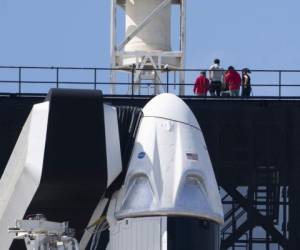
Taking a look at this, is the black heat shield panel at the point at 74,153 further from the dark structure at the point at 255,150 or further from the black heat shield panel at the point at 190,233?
the dark structure at the point at 255,150

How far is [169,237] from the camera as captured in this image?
55.0 metres

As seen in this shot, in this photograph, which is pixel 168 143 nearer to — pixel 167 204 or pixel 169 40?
pixel 167 204

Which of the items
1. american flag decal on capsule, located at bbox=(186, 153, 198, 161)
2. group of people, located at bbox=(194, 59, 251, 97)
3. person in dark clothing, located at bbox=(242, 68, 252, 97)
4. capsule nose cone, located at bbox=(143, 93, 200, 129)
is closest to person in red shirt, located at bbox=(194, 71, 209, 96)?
group of people, located at bbox=(194, 59, 251, 97)

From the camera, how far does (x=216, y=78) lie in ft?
240

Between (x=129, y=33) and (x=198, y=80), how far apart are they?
140 inches

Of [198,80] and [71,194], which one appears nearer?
[71,194]

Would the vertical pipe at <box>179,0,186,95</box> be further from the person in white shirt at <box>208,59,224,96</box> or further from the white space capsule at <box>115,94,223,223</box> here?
the white space capsule at <box>115,94,223,223</box>

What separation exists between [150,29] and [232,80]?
3997mm

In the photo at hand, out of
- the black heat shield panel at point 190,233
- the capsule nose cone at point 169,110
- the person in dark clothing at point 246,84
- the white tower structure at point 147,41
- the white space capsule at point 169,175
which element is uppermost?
the white tower structure at point 147,41

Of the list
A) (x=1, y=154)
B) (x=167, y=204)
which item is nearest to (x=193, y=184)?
(x=167, y=204)

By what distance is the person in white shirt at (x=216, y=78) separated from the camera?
72812 millimetres

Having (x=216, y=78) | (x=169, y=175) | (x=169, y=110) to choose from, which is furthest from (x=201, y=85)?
(x=169, y=175)

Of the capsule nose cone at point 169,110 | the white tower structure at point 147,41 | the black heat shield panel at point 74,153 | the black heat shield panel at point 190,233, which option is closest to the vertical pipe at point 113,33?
the white tower structure at point 147,41

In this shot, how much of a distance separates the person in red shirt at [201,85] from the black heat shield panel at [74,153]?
57.5ft
